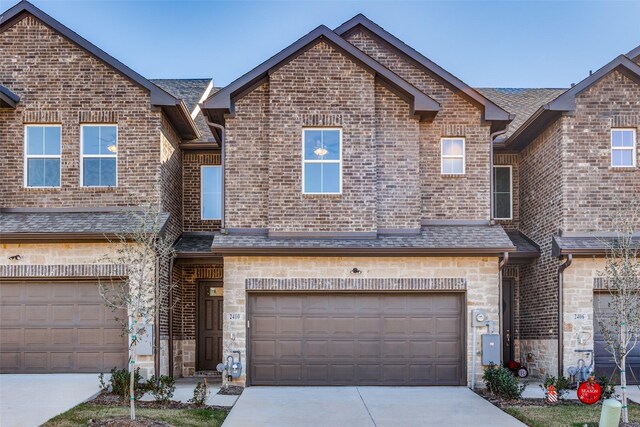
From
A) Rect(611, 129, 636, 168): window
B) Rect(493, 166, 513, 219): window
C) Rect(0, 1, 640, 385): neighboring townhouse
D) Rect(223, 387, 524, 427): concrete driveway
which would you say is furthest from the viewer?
Rect(493, 166, 513, 219): window

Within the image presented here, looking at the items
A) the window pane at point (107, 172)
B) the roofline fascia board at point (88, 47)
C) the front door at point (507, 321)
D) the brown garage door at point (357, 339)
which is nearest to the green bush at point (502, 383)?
the brown garage door at point (357, 339)

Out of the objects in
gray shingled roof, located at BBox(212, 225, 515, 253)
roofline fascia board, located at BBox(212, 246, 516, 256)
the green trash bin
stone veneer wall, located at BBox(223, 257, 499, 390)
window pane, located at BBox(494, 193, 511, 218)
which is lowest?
the green trash bin

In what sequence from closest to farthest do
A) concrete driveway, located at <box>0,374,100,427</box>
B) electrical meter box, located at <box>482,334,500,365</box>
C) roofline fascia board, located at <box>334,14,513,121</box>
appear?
concrete driveway, located at <box>0,374,100,427</box> < electrical meter box, located at <box>482,334,500,365</box> < roofline fascia board, located at <box>334,14,513,121</box>

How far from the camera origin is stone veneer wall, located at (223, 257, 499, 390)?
1520cm

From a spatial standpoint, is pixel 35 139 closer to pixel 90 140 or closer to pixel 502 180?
pixel 90 140

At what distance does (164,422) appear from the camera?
11.1m

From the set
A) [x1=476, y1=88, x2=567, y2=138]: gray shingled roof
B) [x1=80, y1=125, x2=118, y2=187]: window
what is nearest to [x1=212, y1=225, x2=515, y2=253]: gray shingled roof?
[x1=80, y1=125, x2=118, y2=187]: window

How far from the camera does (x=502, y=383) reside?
1368 cm

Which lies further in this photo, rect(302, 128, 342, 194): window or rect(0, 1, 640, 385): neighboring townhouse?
rect(302, 128, 342, 194): window

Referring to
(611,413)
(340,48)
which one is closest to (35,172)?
(340,48)

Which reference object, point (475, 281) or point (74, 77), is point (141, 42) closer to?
point (74, 77)

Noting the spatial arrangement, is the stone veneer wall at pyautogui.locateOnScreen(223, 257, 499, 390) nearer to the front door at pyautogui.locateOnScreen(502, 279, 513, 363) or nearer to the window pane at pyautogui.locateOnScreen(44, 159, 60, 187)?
the front door at pyautogui.locateOnScreen(502, 279, 513, 363)

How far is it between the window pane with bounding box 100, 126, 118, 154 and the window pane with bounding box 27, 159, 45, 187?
4.61ft

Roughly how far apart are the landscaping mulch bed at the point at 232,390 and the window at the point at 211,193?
4.97 meters
